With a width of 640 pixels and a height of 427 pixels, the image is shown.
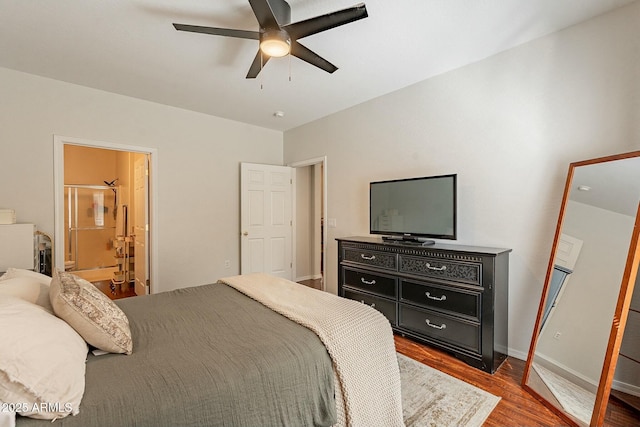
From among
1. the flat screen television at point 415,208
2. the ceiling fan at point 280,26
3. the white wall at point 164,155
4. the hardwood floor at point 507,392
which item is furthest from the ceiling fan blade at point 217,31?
the hardwood floor at point 507,392

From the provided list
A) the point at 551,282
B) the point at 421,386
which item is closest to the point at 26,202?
the point at 421,386

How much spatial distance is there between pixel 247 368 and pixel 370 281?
2.14m

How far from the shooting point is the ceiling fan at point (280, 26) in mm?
1751

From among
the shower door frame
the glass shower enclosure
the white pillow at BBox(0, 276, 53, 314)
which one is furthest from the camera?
the glass shower enclosure

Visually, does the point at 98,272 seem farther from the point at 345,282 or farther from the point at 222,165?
the point at 345,282

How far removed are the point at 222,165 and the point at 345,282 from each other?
8.27ft

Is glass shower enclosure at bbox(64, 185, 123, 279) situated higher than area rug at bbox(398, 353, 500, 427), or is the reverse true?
glass shower enclosure at bbox(64, 185, 123, 279)

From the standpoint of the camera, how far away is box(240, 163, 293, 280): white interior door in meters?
4.55

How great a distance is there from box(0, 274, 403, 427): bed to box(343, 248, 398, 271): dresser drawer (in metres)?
1.18

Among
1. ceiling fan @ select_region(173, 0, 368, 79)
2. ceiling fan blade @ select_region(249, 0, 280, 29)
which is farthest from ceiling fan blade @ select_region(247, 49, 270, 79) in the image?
ceiling fan blade @ select_region(249, 0, 280, 29)

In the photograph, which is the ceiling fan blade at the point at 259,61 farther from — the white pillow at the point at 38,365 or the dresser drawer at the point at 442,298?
the dresser drawer at the point at 442,298

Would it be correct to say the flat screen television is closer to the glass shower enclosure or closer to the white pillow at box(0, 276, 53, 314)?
the white pillow at box(0, 276, 53, 314)

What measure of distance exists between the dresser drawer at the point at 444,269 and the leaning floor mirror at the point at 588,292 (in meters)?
0.48

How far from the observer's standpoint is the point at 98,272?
584 centimetres
